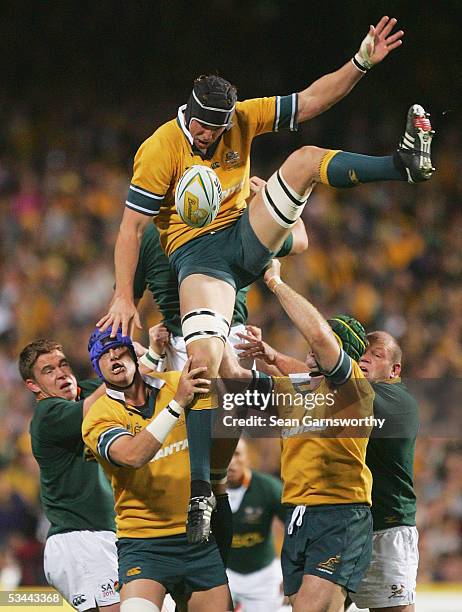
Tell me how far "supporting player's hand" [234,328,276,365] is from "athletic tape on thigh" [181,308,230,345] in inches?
15.9

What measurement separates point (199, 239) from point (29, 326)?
5572 millimetres

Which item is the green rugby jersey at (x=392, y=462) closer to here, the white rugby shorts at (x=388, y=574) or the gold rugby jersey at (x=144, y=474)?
the white rugby shorts at (x=388, y=574)

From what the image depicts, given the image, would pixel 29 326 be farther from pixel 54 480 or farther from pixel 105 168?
pixel 54 480

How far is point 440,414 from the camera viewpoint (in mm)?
7852

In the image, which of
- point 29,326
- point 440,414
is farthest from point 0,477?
point 440,414

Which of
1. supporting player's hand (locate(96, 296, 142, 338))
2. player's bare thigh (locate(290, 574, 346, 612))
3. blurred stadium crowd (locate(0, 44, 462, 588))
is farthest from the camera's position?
blurred stadium crowd (locate(0, 44, 462, 588))

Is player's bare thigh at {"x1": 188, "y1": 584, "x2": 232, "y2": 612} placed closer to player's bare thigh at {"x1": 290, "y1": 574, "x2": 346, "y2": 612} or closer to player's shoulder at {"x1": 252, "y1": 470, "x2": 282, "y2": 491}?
player's bare thigh at {"x1": 290, "y1": 574, "x2": 346, "y2": 612}

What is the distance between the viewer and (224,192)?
4.98 m

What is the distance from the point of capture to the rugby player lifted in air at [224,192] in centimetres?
447

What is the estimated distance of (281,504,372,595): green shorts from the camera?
14.8 ft

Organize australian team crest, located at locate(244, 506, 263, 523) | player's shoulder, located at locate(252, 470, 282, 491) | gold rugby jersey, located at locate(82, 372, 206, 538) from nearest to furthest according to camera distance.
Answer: gold rugby jersey, located at locate(82, 372, 206, 538), australian team crest, located at locate(244, 506, 263, 523), player's shoulder, located at locate(252, 470, 282, 491)

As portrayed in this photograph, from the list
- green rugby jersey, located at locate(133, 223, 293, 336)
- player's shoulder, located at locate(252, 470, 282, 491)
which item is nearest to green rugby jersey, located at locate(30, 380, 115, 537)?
green rugby jersey, located at locate(133, 223, 293, 336)

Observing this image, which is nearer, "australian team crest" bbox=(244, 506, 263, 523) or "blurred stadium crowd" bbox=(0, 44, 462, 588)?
"australian team crest" bbox=(244, 506, 263, 523)

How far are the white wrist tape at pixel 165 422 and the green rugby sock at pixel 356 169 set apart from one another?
112 cm
